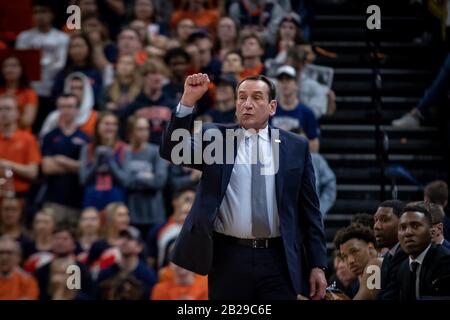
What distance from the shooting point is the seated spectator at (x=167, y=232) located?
10.2m

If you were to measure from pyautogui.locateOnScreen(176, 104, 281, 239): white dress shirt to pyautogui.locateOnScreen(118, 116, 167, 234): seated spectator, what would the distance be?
4097 millimetres

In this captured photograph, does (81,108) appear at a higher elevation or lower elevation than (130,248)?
higher

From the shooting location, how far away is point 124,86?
11469mm

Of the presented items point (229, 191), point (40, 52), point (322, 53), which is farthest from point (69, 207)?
point (229, 191)

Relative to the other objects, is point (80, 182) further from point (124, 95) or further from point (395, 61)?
point (395, 61)

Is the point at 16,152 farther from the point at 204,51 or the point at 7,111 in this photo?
the point at 204,51

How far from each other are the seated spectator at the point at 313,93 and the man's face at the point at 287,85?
194 millimetres

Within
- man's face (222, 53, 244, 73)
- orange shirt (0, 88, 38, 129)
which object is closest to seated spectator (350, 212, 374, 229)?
man's face (222, 53, 244, 73)

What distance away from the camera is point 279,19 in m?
12.3

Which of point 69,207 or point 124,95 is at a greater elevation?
point 124,95

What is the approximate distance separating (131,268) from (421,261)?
353cm

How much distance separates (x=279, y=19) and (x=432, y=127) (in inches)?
81.9

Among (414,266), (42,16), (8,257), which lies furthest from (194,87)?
(42,16)

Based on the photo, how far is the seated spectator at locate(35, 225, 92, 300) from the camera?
32.4 ft
